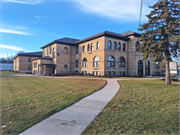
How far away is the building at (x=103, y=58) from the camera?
31.1 metres

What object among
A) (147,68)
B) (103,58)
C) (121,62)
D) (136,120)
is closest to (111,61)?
(103,58)

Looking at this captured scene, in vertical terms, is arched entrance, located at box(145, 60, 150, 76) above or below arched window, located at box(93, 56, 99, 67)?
below

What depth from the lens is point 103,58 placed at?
1196 inches

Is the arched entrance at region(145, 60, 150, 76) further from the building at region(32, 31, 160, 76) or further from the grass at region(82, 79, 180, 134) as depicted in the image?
the grass at region(82, 79, 180, 134)

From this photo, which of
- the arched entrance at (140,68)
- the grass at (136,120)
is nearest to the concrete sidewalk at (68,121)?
the grass at (136,120)

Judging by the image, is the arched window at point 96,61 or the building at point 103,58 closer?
the building at point 103,58

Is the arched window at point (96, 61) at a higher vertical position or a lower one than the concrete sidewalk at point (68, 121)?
higher

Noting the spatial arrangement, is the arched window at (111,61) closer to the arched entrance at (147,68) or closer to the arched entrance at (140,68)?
the arched entrance at (140,68)

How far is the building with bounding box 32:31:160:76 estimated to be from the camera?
102 ft

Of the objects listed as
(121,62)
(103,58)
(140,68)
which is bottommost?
(140,68)

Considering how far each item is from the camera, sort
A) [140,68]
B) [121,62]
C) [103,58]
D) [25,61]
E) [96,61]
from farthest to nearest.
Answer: [25,61] → [140,68] → [121,62] → [96,61] → [103,58]

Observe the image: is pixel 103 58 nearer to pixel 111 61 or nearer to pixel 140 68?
pixel 111 61

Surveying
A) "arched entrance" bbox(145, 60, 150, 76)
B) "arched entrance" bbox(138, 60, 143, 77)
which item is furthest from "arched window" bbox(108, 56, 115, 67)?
"arched entrance" bbox(145, 60, 150, 76)

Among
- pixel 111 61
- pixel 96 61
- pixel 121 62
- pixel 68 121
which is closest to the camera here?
pixel 68 121
